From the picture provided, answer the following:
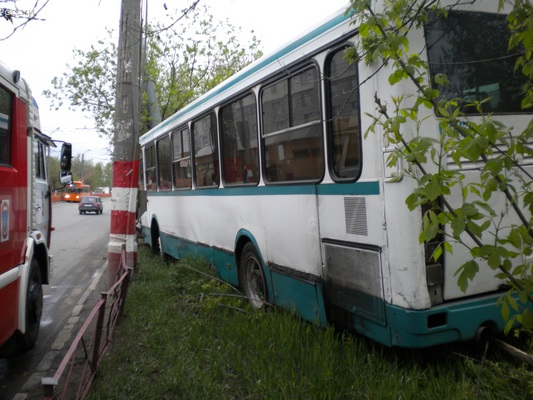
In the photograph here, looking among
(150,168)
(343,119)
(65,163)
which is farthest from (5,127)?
(150,168)

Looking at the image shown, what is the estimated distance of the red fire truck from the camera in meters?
4.00

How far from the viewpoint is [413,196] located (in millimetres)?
2342

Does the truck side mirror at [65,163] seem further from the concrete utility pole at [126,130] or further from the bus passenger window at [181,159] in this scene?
the bus passenger window at [181,159]

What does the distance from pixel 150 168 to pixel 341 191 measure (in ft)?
25.7

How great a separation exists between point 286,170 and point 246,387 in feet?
6.85

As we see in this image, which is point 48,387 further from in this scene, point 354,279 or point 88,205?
point 88,205

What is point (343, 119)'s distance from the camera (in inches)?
159

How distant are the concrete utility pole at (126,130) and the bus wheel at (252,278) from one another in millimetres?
2199

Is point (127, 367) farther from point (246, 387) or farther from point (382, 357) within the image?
point (382, 357)

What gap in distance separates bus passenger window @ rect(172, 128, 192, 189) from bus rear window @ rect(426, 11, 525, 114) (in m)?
5.04

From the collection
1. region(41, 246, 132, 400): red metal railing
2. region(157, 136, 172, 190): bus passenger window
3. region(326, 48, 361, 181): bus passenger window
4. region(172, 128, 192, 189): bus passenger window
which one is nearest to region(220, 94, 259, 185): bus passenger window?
region(326, 48, 361, 181): bus passenger window

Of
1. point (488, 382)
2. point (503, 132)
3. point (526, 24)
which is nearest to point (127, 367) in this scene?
point (488, 382)

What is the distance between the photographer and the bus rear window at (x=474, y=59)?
364cm

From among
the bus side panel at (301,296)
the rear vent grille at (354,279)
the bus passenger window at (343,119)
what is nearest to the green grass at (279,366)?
the bus side panel at (301,296)
